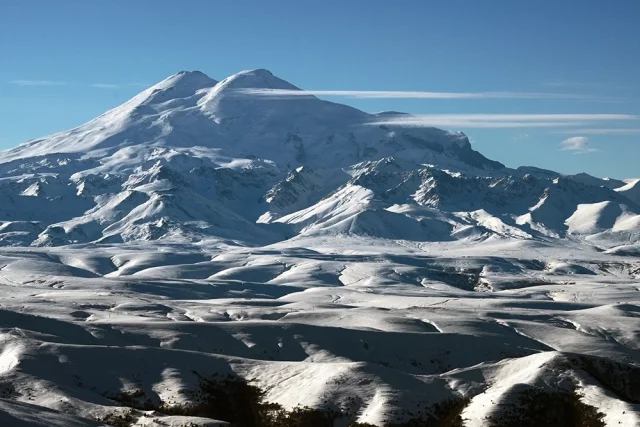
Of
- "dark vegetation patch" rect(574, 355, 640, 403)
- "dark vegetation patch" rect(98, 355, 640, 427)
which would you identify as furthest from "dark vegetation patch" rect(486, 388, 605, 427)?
"dark vegetation patch" rect(574, 355, 640, 403)

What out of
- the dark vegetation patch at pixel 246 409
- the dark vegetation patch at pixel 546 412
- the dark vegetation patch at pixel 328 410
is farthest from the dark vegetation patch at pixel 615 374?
the dark vegetation patch at pixel 246 409

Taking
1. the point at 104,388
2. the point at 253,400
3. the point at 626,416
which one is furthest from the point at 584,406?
the point at 104,388

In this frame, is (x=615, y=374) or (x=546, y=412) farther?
(x=615, y=374)

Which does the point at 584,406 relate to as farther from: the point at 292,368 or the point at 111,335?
the point at 111,335

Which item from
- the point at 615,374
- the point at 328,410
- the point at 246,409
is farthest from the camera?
the point at 615,374

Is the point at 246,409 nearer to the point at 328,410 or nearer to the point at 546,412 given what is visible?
the point at 328,410

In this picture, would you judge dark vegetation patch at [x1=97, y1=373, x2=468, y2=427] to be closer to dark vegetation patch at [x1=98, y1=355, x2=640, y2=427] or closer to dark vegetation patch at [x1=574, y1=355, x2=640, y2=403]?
dark vegetation patch at [x1=98, y1=355, x2=640, y2=427]

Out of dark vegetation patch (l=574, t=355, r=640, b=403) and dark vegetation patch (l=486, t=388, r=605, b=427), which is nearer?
dark vegetation patch (l=486, t=388, r=605, b=427)

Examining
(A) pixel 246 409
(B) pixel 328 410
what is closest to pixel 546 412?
(B) pixel 328 410
